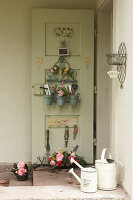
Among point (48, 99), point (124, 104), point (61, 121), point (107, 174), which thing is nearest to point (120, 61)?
point (124, 104)

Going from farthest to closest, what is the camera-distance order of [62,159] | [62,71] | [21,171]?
1. [62,71]
2. [62,159]
3. [21,171]

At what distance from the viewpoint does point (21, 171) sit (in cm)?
416

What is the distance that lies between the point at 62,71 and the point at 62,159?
1054 mm

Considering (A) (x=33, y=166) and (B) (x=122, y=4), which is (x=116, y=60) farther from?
(A) (x=33, y=166)

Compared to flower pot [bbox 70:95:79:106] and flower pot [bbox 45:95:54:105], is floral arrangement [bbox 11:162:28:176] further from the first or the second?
flower pot [bbox 70:95:79:106]

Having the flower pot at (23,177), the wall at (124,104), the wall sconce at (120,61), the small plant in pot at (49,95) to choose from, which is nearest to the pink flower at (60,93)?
the small plant in pot at (49,95)

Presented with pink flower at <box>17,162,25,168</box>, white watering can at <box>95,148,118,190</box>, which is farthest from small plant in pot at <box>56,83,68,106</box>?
white watering can at <box>95,148,118,190</box>

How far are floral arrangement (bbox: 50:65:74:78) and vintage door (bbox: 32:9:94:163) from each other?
7 cm

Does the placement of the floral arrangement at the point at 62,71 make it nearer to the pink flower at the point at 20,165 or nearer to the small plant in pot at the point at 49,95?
the small plant in pot at the point at 49,95

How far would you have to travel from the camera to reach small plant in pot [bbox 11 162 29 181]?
13.7ft

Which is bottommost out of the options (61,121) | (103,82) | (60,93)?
(61,121)

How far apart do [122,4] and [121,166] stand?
1317 millimetres

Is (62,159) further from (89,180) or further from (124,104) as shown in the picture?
(124,104)

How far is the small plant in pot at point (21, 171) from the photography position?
13.7ft
